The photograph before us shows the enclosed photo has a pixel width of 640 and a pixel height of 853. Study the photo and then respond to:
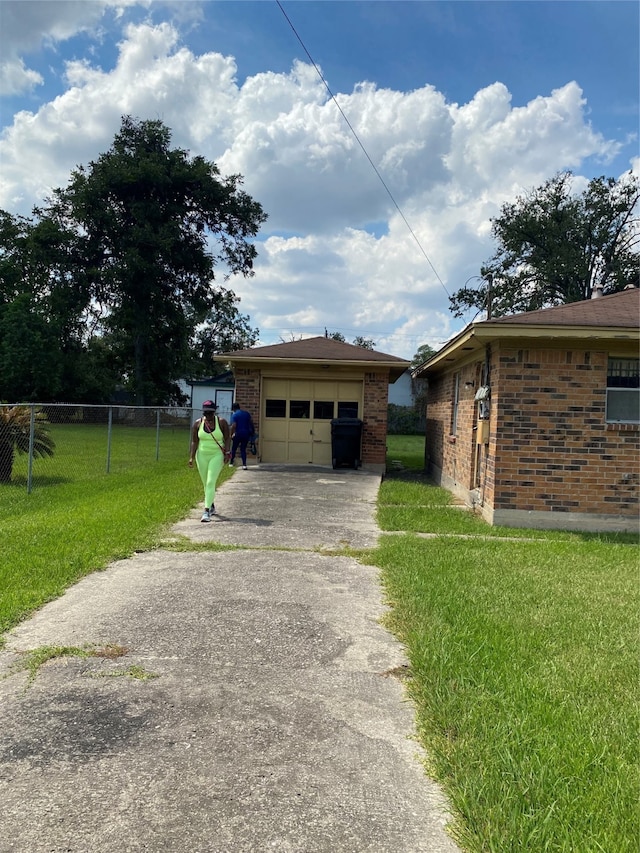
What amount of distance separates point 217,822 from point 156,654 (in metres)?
1.70

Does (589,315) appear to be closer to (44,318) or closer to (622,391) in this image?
(622,391)

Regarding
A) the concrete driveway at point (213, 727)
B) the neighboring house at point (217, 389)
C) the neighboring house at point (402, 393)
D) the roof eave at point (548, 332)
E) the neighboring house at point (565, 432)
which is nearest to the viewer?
the concrete driveway at point (213, 727)

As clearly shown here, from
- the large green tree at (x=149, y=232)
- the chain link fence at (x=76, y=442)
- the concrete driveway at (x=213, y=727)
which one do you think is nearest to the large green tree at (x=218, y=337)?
the large green tree at (x=149, y=232)

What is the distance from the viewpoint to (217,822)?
242 cm

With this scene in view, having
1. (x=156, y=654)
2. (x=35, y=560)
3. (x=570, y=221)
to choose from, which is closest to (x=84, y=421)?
(x=35, y=560)

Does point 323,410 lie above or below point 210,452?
above

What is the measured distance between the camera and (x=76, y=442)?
1816cm

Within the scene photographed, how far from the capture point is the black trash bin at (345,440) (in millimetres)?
15359

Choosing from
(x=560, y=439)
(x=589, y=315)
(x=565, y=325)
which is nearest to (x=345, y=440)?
(x=560, y=439)

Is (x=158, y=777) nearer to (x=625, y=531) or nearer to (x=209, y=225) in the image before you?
(x=625, y=531)

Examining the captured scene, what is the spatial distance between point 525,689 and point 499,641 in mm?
753

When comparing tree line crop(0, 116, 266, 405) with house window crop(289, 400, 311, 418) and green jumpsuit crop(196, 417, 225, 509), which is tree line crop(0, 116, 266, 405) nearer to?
house window crop(289, 400, 311, 418)

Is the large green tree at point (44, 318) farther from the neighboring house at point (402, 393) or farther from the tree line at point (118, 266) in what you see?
the neighboring house at point (402, 393)

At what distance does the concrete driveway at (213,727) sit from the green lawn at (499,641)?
0.64 feet
